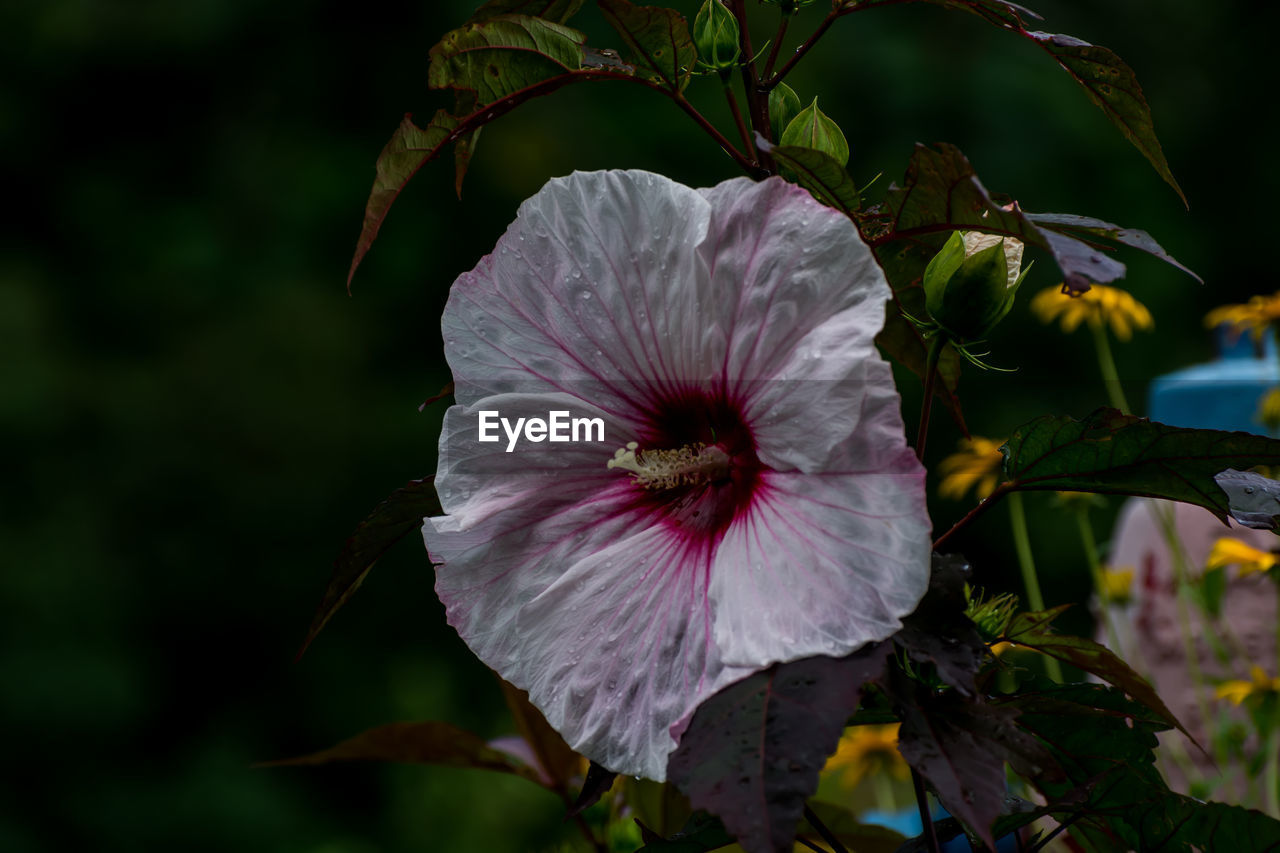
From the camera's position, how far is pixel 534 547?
374mm

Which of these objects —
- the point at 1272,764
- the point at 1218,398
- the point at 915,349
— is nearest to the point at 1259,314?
the point at 1218,398

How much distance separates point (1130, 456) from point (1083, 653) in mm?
77

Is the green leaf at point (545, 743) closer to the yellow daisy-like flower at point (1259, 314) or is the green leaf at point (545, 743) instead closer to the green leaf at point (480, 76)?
the green leaf at point (480, 76)

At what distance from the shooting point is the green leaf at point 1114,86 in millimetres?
371

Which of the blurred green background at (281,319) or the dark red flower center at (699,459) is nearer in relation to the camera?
the dark red flower center at (699,459)

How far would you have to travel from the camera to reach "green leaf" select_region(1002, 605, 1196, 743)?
375mm

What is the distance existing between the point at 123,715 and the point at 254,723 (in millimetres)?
351

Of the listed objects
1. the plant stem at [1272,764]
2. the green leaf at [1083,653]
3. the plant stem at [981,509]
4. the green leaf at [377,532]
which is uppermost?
the plant stem at [981,509]

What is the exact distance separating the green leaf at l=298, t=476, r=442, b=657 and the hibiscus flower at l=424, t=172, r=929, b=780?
4 centimetres

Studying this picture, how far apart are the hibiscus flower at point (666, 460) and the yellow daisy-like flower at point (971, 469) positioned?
1.41 ft

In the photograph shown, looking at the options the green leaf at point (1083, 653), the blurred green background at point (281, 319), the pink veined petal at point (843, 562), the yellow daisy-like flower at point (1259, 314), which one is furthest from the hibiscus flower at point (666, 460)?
the blurred green background at point (281, 319)

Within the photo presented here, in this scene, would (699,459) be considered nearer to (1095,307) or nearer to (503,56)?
(503,56)

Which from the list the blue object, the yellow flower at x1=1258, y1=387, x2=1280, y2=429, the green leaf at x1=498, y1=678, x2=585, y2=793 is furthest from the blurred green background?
the green leaf at x1=498, y1=678, x2=585, y2=793

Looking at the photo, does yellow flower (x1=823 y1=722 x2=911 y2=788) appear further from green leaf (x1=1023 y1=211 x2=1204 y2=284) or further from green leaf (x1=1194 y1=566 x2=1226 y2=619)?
green leaf (x1=1023 y1=211 x2=1204 y2=284)
